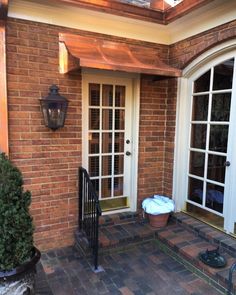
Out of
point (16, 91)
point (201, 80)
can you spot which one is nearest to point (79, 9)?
point (16, 91)

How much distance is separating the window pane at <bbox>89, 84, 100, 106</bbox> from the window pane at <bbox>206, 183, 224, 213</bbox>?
1717 millimetres

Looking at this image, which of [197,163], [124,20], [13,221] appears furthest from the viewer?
[197,163]

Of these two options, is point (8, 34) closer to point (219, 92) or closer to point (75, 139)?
point (75, 139)

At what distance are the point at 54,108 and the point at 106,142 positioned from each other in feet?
2.99

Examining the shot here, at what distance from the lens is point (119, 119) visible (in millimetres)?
3314

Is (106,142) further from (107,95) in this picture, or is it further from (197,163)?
(197,163)

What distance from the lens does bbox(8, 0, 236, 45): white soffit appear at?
253cm

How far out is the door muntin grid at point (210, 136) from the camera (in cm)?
281

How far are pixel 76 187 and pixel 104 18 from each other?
77.8 inches

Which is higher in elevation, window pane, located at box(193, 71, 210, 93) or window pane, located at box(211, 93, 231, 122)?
window pane, located at box(193, 71, 210, 93)

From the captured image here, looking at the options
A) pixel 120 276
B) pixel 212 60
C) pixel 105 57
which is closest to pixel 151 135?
pixel 212 60

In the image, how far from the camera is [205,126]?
3078 mm

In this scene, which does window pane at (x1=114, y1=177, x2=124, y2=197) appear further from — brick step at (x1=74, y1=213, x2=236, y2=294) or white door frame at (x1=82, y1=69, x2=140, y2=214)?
brick step at (x1=74, y1=213, x2=236, y2=294)

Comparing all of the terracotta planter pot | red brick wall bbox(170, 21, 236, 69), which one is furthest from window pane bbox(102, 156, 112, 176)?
red brick wall bbox(170, 21, 236, 69)
